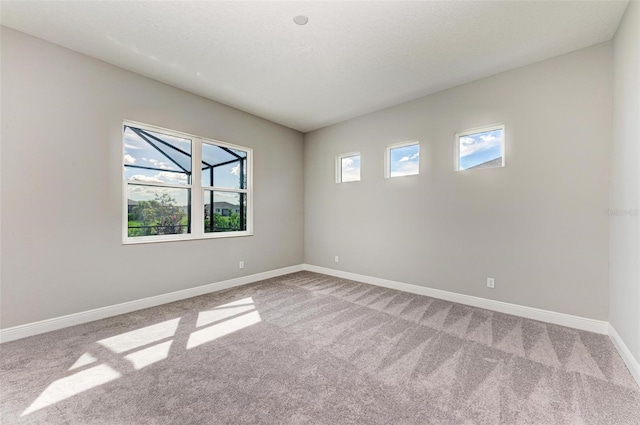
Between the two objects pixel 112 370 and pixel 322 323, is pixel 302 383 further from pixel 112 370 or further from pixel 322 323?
pixel 112 370

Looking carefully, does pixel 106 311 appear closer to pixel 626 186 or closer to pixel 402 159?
pixel 402 159

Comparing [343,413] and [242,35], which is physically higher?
[242,35]

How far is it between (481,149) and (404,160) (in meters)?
1.10

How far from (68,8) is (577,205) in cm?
526

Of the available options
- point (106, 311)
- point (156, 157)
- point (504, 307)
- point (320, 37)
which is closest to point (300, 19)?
point (320, 37)

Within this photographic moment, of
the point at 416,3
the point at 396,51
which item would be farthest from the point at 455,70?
the point at 416,3

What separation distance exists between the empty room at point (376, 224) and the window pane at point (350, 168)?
0.66 meters

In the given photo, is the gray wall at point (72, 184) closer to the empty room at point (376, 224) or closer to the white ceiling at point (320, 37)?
the empty room at point (376, 224)

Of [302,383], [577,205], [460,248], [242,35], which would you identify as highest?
[242,35]

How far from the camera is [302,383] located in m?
1.93

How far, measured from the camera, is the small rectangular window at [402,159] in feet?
13.6

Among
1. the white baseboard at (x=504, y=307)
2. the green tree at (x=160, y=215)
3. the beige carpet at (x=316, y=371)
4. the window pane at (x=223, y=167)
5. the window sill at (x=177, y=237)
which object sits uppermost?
the window pane at (x=223, y=167)

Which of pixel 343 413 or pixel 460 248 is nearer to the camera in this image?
pixel 343 413

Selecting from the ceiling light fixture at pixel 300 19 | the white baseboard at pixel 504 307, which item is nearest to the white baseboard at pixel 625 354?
the white baseboard at pixel 504 307
